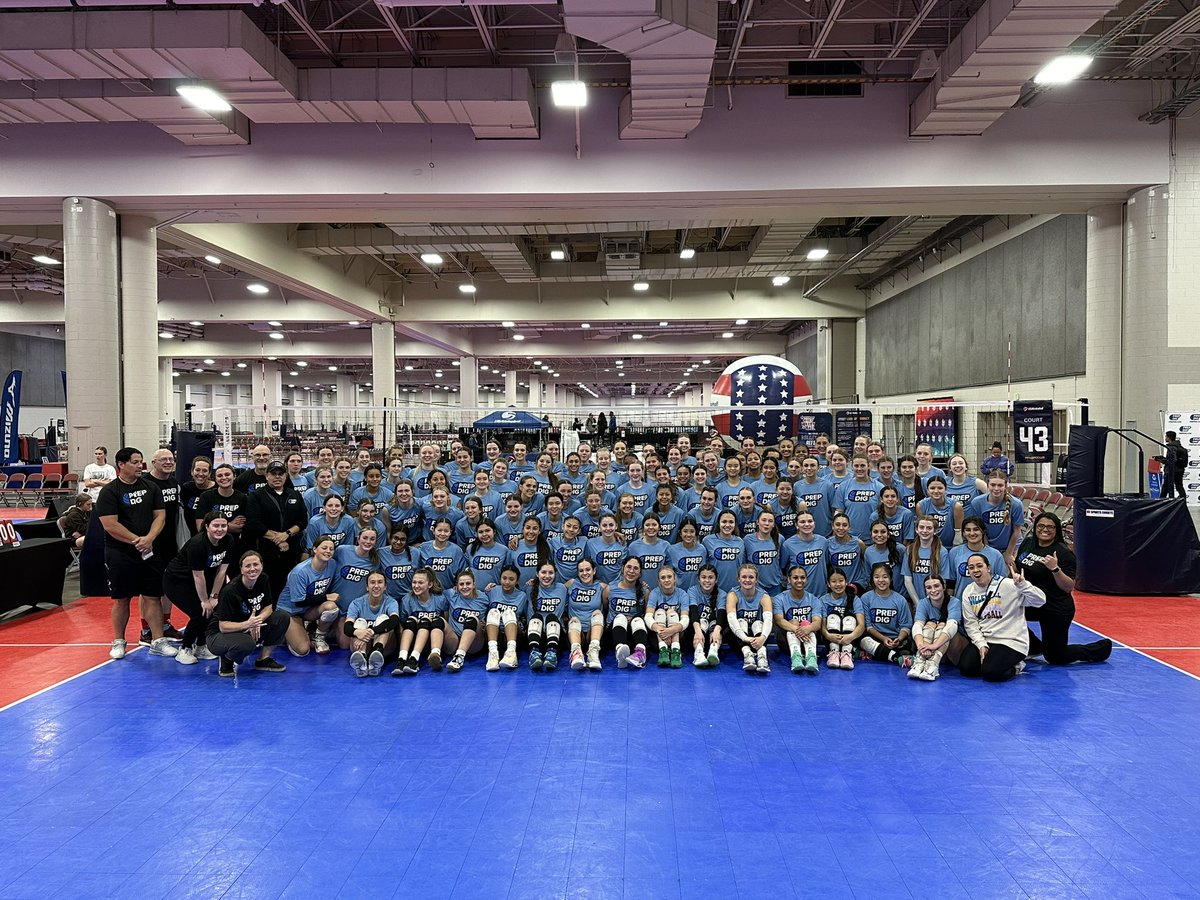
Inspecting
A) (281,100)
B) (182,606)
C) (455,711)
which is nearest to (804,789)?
(455,711)

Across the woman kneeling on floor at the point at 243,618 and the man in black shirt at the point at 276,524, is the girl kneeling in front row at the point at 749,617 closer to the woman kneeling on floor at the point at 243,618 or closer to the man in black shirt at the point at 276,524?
the woman kneeling on floor at the point at 243,618

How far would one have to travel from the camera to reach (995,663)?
6520 millimetres

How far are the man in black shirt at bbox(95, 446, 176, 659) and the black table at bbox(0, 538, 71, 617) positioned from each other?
2445 millimetres

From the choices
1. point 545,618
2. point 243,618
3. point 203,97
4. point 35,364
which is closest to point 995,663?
point 545,618

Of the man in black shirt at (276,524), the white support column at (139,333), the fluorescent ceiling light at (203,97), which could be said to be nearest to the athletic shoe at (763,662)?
the man in black shirt at (276,524)

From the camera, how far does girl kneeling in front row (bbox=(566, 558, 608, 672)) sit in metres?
7.01

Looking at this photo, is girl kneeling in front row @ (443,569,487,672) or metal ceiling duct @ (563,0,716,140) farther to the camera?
metal ceiling duct @ (563,0,716,140)

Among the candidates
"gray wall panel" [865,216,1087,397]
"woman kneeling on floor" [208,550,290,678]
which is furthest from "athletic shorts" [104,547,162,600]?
"gray wall panel" [865,216,1087,397]

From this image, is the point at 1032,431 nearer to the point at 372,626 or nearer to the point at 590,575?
the point at 590,575

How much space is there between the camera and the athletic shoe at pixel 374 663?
6660 millimetres

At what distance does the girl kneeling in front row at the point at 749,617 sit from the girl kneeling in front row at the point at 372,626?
3310 mm

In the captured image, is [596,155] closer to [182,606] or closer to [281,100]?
[281,100]

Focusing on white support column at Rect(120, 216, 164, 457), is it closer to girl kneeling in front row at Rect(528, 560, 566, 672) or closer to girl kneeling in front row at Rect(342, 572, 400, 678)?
girl kneeling in front row at Rect(342, 572, 400, 678)

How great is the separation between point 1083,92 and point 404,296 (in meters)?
17.4
